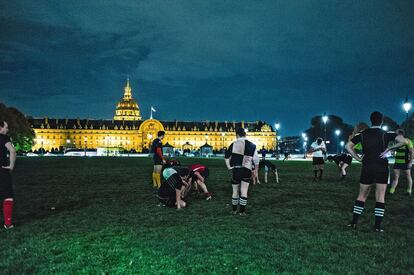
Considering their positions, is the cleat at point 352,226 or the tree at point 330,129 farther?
Result: the tree at point 330,129

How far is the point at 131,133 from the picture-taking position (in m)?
169

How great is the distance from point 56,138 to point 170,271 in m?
176

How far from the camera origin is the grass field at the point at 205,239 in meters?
5.47

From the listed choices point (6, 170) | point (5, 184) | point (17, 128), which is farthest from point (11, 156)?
point (17, 128)

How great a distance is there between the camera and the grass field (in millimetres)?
5469

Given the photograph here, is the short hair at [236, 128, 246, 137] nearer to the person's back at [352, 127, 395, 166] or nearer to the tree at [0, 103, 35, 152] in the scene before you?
the person's back at [352, 127, 395, 166]

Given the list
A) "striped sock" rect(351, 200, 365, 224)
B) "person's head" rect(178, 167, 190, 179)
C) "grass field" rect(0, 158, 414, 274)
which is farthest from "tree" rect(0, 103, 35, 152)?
"striped sock" rect(351, 200, 365, 224)

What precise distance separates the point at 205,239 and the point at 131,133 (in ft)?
542

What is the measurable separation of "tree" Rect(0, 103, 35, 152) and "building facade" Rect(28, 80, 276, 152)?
85.5 meters

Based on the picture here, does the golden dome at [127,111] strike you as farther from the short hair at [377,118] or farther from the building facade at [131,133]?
the short hair at [377,118]

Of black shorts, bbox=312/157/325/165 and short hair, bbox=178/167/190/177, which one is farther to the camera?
black shorts, bbox=312/157/325/165

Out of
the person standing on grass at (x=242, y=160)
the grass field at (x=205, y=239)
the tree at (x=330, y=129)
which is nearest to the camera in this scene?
the grass field at (x=205, y=239)

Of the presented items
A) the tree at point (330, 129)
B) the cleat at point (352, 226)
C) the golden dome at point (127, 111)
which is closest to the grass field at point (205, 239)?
the cleat at point (352, 226)

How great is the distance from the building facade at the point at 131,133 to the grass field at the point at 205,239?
152 m
